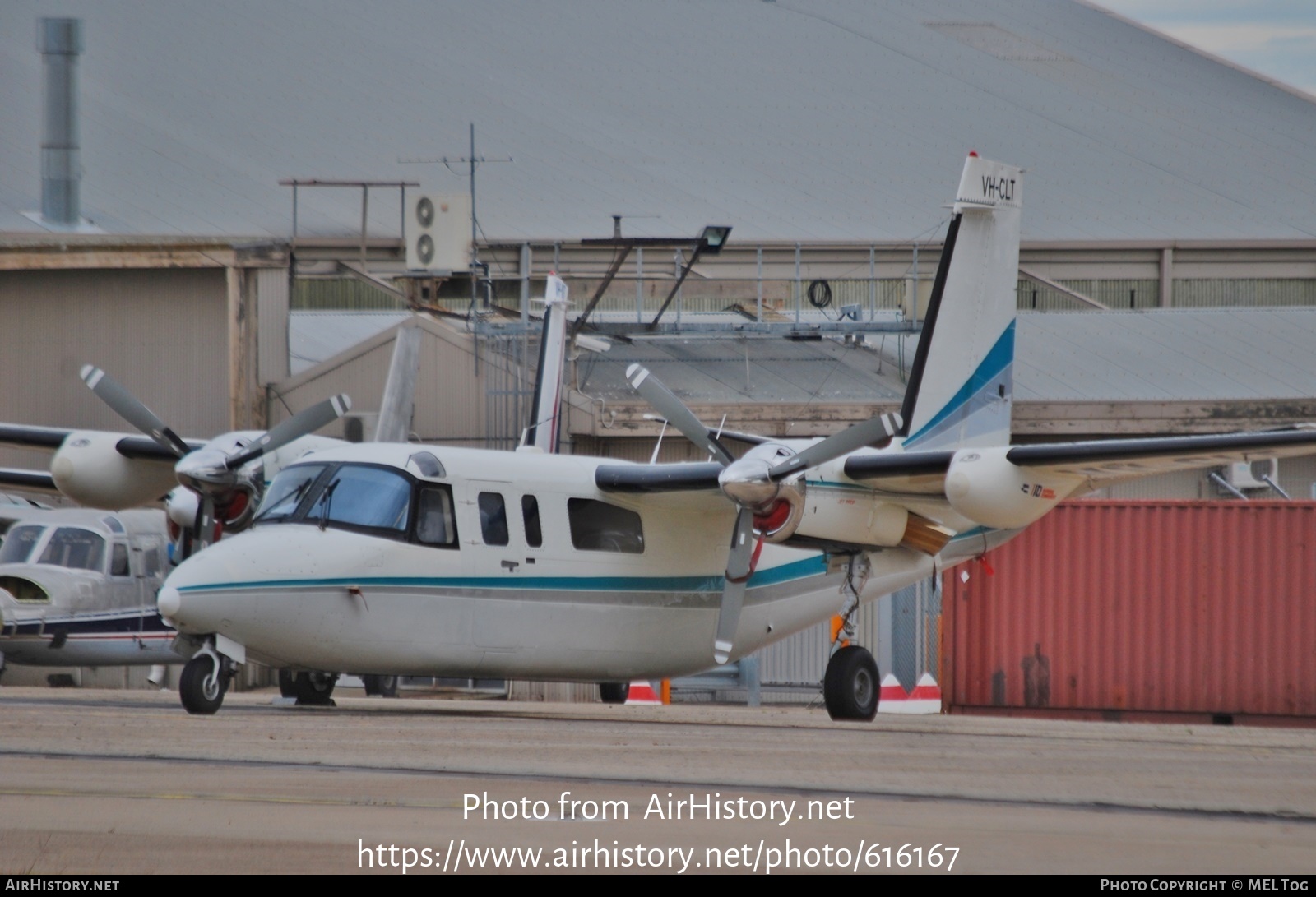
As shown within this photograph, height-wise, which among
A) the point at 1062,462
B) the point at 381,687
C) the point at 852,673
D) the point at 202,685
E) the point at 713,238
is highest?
the point at 713,238

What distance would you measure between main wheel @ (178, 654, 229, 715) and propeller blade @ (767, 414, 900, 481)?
5.43 m

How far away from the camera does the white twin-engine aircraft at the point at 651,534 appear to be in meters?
13.5

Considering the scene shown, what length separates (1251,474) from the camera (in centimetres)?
2586

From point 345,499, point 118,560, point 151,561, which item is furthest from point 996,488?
point 151,561

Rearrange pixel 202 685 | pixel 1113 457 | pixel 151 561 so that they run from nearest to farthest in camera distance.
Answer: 1. pixel 202 685
2. pixel 1113 457
3. pixel 151 561

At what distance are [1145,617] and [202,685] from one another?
12.9 meters

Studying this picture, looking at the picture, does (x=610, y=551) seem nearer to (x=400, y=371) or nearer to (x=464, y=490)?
(x=464, y=490)

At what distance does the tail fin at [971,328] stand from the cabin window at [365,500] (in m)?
5.87

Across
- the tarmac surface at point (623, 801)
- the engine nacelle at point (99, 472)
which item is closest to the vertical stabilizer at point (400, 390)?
the engine nacelle at point (99, 472)

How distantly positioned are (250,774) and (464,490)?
6.68 meters

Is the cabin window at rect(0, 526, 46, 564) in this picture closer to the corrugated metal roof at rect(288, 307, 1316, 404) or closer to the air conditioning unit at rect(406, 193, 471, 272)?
the corrugated metal roof at rect(288, 307, 1316, 404)

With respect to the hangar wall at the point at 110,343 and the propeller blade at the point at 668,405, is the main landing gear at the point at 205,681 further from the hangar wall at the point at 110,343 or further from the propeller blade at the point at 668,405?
the hangar wall at the point at 110,343

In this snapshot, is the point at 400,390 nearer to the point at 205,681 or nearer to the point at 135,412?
the point at 135,412
